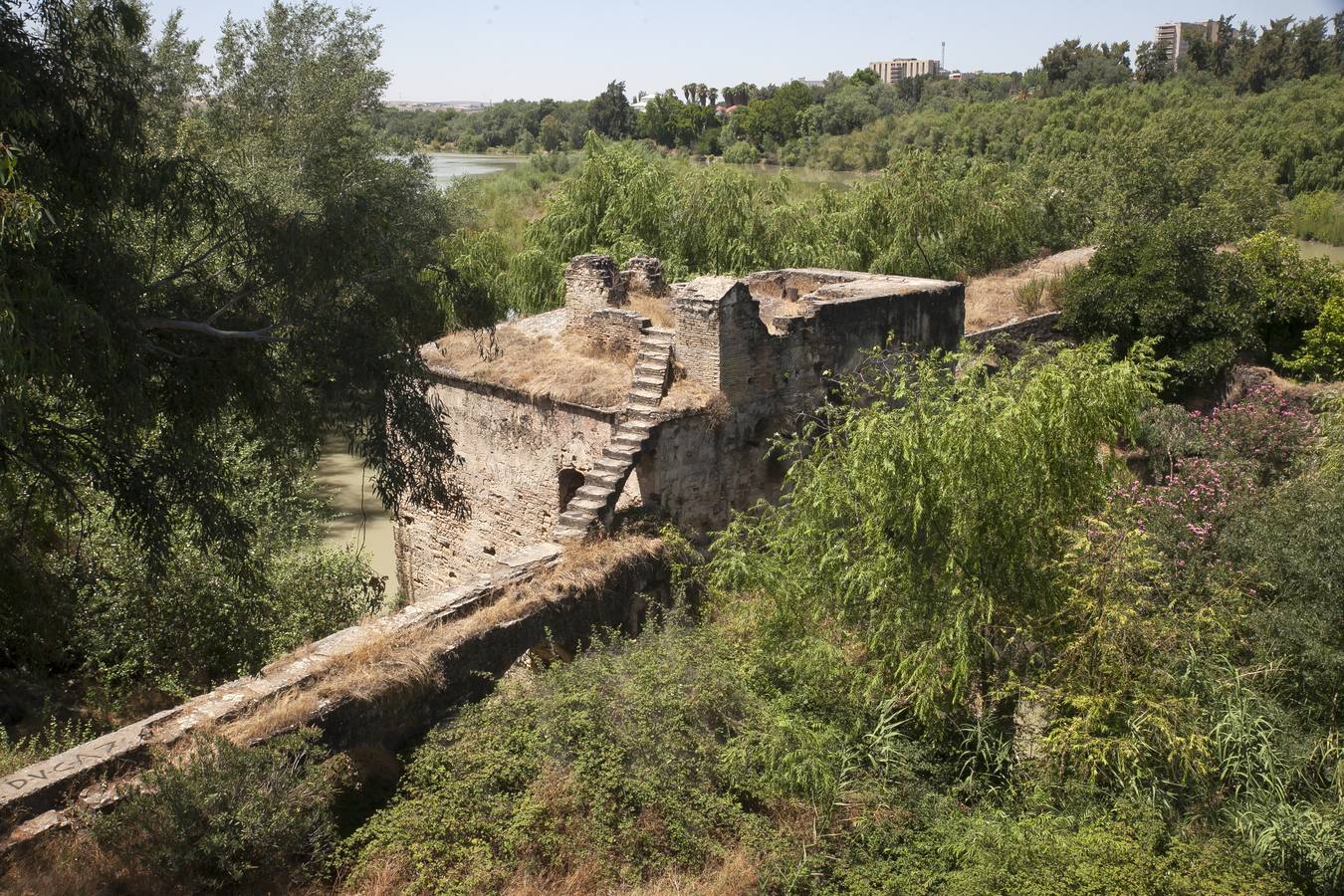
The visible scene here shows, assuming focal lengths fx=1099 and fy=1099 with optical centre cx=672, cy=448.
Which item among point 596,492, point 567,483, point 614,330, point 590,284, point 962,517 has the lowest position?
point 567,483

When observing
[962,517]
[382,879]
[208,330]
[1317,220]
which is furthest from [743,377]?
[1317,220]

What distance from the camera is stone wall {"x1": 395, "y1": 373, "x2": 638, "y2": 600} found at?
12039 mm

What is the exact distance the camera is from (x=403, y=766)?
839 centimetres

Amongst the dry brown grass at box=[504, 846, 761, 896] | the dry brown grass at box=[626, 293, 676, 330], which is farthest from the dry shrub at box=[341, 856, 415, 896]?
the dry brown grass at box=[626, 293, 676, 330]

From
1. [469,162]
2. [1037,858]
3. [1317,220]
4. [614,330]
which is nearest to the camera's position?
[1037,858]

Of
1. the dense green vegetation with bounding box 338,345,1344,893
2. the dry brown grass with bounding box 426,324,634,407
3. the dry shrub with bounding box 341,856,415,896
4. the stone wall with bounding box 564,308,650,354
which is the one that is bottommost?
the dry shrub with bounding box 341,856,415,896

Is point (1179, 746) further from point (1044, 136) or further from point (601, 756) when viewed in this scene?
point (1044, 136)

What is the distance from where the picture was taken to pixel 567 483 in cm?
1242

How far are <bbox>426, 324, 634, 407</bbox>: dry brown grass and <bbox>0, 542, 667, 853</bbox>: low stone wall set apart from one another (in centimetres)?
191

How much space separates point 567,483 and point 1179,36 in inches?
2733

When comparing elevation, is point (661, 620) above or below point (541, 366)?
below

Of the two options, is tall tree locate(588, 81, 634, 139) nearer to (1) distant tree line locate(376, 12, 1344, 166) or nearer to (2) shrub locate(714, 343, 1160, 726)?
(1) distant tree line locate(376, 12, 1344, 166)

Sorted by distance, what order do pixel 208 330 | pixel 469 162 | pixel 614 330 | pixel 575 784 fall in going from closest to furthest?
pixel 575 784 < pixel 208 330 < pixel 614 330 < pixel 469 162

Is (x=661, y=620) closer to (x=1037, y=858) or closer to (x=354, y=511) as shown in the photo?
(x=1037, y=858)
